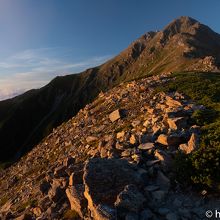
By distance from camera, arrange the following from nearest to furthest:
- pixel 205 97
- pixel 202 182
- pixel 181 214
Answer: pixel 181 214
pixel 202 182
pixel 205 97

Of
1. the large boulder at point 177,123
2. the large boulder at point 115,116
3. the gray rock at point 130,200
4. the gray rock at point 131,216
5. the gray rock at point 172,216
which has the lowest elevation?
the gray rock at point 172,216

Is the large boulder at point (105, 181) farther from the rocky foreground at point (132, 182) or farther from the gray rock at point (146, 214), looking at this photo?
the gray rock at point (146, 214)

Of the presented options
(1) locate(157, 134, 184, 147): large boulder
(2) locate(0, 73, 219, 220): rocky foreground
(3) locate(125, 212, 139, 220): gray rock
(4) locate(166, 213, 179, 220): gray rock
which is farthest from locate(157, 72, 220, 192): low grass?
(3) locate(125, 212, 139, 220): gray rock

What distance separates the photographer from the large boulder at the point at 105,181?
14938mm

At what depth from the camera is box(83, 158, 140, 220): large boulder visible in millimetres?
14938

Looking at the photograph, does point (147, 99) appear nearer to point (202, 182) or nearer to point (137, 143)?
point (137, 143)

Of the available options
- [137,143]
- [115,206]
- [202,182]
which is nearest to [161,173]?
[202,182]

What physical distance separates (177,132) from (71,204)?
308 inches

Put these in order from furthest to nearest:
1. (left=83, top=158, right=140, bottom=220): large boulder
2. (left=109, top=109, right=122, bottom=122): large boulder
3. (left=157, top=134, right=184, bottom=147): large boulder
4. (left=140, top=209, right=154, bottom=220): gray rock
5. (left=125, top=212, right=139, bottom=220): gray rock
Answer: (left=109, top=109, right=122, bottom=122): large boulder → (left=157, top=134, right=184, bottom=147): large boulder → (left=83, top=158, right=140, bottom=220): large boulder → (left=140, top=209, right=154, bottom=220): gray rock → (left=125, top=212, right=139, bottom=220): gray rock

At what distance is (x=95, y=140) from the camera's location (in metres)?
29.9

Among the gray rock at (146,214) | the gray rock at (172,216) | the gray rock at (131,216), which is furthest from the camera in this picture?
the gray rock at (146,214)

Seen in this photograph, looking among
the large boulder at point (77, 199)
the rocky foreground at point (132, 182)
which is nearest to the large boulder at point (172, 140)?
the rocky foreground at point (132, 182)

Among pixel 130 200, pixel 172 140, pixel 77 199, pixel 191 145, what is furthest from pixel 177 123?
pixel 77 199

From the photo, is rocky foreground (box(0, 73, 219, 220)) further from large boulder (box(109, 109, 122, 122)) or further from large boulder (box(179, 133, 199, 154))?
large boulder (box(109, 109, 122, 122))
